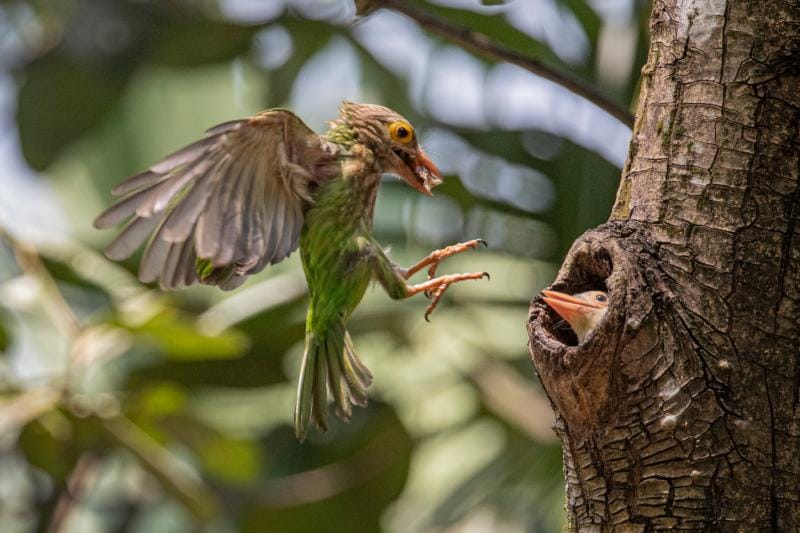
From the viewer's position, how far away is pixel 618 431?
1.67 m

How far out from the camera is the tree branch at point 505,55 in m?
2.28

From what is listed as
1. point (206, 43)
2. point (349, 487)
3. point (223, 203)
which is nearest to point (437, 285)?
point (223, 203)

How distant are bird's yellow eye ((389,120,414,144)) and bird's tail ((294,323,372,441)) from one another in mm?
458

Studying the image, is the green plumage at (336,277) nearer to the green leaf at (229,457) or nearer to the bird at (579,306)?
the bird at (579,306)

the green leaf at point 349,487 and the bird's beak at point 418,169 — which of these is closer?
the bird's beak at point 418,169

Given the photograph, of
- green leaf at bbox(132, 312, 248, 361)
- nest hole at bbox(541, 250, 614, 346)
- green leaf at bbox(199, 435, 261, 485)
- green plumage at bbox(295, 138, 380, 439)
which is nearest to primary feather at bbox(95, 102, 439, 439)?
green plumage at bbox(295, 138, 380, 439)

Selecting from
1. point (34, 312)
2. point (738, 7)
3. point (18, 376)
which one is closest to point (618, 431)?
point (738, 7)

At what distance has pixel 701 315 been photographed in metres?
1.71

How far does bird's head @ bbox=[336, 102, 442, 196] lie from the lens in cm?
251

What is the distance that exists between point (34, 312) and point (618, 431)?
330 cm

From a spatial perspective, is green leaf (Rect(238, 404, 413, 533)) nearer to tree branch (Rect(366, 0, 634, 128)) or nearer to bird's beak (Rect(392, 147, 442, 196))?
bird's beak (Rect(392, 147, 442, 196))

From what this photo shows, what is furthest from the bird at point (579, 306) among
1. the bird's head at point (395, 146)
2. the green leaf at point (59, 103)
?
the green leaf at point (59, 103)

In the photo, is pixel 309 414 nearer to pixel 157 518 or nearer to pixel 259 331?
pixel 259 331

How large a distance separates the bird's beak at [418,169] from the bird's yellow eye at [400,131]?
0.11ft
